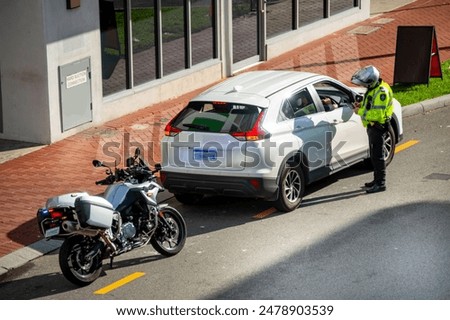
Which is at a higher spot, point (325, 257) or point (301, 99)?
point (301, 99)

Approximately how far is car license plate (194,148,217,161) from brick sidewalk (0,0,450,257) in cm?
206

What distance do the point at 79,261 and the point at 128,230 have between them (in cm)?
76

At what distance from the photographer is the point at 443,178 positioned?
15891 mm

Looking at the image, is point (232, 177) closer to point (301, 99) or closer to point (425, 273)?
point (301, 99)

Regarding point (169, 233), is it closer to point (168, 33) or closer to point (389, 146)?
point (389, 146)

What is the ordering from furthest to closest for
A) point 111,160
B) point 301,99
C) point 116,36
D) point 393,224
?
point 116,36 < point 111,160 < point 301,99 < point 393,224

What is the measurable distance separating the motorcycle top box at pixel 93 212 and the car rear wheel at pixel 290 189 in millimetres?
2887

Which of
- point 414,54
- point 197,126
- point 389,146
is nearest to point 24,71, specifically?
point 197,126

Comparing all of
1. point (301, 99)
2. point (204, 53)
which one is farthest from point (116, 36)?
point (301, 99)

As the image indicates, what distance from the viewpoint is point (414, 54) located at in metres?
20.9

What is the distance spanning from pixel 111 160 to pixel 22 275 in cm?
450

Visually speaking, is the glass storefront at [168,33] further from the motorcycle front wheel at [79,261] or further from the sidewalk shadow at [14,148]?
the motorcycle front wheel at [79,261]

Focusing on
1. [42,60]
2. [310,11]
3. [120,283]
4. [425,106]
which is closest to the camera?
[120,283]

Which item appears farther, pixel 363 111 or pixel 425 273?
pixel 363 111
